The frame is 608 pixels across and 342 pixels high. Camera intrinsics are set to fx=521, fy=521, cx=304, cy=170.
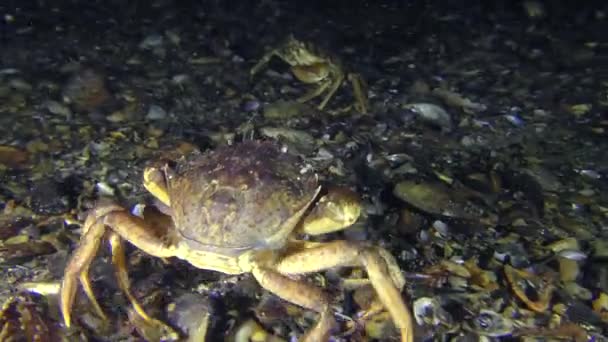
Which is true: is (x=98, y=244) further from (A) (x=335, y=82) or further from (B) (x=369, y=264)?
(A) (x=335, y=82)

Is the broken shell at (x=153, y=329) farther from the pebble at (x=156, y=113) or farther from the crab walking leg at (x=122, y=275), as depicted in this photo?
the pebble at (x=156, y=113)

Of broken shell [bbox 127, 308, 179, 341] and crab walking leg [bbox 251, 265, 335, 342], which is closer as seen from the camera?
crab walking leg [bbox 251, 265, 335, 342]

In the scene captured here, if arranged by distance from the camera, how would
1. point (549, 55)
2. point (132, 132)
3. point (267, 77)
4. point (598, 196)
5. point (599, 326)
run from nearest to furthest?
point (599, 326) < point (598, 196) < point (132, 132) < point (267, 77) < point (549, 55)

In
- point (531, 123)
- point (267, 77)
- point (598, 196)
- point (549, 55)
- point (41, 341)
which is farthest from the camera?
point (549, 55)

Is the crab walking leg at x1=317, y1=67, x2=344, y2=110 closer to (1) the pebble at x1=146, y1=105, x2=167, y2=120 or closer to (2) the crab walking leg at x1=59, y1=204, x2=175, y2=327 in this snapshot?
(1) the pebble at x1=146, y1=105, x2=167, y2=120

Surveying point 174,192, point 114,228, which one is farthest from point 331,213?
point 114,228

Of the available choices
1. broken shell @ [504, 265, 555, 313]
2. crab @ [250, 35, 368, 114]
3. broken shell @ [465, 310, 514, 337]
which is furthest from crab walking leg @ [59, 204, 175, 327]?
crab @ [250, 35, 368, 114]

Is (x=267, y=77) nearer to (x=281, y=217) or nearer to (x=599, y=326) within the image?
(x=281, y=217)

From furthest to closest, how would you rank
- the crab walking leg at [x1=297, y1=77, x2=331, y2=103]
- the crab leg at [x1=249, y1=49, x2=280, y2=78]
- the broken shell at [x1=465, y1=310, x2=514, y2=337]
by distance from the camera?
1. the crab leg at [x1=249, y1=49, x2=280, y2=78]
2. the crab walking leg at [x1=297, y1=77, x2=331, y2=103]
3. the broken shell at [x1=465, y1=310, x2=514, y2=337]

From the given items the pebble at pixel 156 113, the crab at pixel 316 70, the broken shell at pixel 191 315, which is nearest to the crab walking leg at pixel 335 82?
the crab at pixel 316 70
